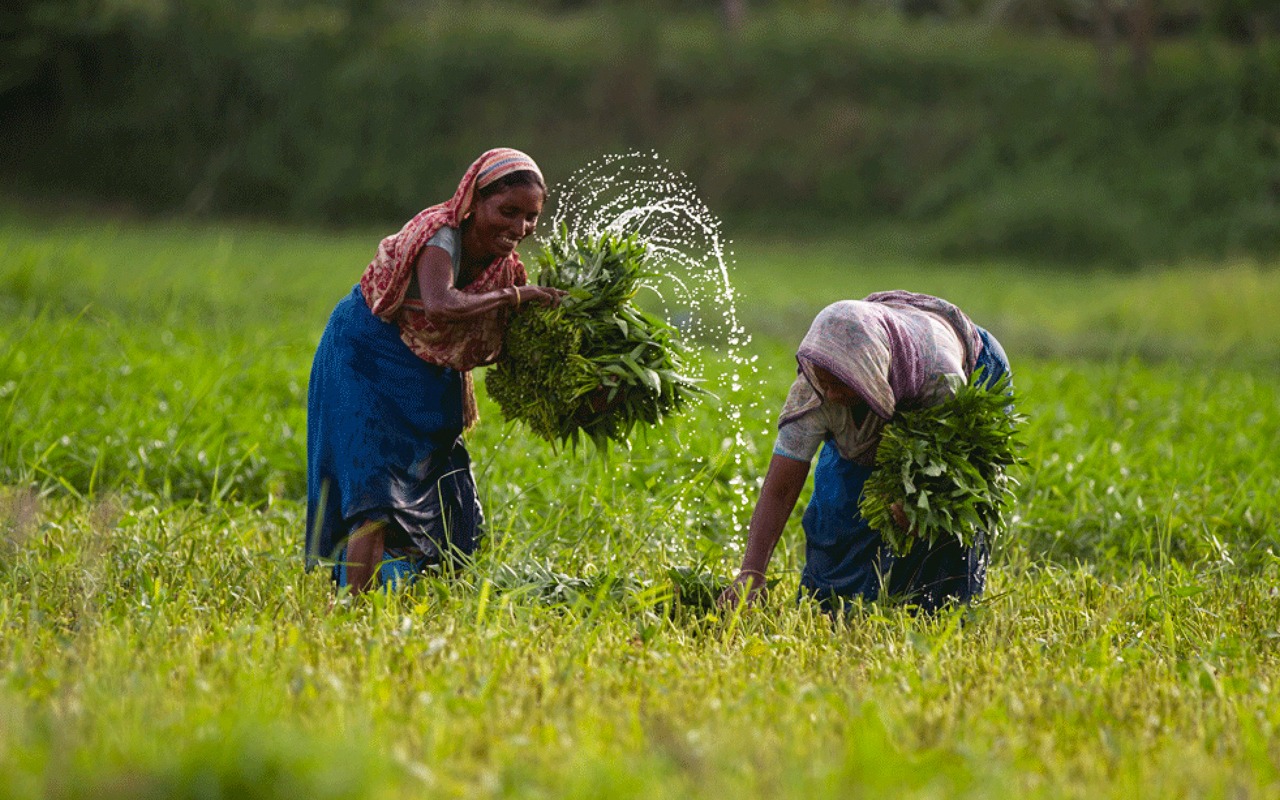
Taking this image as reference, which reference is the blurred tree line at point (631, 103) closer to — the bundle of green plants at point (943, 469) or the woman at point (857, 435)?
the woman at point (857, 435)

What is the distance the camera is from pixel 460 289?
177 inches

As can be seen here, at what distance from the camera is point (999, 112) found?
91.3ft

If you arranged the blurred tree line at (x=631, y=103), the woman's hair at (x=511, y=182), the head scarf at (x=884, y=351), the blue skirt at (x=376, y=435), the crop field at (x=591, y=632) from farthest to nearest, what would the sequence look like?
the blurred tree line at (x=631, y=103), the blue skirt at (x=376, y=435), the woman's hair at (x=511, y=182), the head scarf at (x=884, y=351), the crop field at (x=591, y=632)

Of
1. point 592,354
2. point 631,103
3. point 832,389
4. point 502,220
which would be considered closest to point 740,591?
point 832,389

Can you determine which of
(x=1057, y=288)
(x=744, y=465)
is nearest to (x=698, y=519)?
(x=744, y=465)

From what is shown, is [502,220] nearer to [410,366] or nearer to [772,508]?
[410,366]

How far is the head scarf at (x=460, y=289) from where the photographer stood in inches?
169

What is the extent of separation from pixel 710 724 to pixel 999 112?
2668 centimetres

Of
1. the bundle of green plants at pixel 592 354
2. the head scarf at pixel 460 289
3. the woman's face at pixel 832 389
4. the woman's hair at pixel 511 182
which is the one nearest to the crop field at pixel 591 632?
the bundle of green plants at pixel 592 354

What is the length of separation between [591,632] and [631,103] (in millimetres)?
25755

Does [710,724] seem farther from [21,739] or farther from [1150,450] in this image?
[1150,450]

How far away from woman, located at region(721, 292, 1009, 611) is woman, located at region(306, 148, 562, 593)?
0.90m

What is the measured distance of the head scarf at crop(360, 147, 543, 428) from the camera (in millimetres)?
4281

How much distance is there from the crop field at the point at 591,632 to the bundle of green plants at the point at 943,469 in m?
0.32
